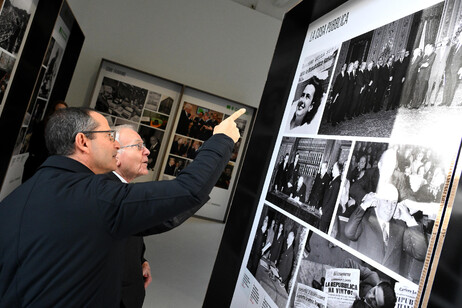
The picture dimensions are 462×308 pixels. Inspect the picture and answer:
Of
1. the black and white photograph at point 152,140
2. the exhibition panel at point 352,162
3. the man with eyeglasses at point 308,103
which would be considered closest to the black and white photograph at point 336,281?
the exhibition panel at point 352,162

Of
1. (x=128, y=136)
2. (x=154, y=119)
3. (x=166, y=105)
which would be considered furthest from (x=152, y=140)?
(x=128, y=136)

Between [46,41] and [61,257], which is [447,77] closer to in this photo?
[61,257]

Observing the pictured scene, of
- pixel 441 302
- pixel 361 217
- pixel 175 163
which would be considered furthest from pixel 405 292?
pixel 175 163

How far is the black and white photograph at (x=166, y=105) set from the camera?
357 inches

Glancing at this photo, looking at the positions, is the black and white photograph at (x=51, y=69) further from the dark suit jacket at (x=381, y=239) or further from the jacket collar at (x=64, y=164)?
the dark suit jacket at (x=381, y=239)

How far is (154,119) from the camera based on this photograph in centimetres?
903

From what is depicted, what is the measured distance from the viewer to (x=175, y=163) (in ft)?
30.3

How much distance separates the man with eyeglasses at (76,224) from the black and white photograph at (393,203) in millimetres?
580

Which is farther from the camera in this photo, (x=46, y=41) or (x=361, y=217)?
(x=46, y=41)

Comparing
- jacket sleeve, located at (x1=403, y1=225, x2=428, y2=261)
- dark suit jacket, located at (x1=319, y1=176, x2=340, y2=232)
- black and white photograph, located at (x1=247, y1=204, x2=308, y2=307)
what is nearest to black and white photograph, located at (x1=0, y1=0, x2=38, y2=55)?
black and white photograph, located at (x1=247, y1=204, x2=308, y2=307)

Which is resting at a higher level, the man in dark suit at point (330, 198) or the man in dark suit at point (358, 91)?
the man in dark suit at point (358, 91)

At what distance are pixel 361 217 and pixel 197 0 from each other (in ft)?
28.7

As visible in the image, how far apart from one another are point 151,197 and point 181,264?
4863 mm

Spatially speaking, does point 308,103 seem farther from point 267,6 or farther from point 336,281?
point 267,6
